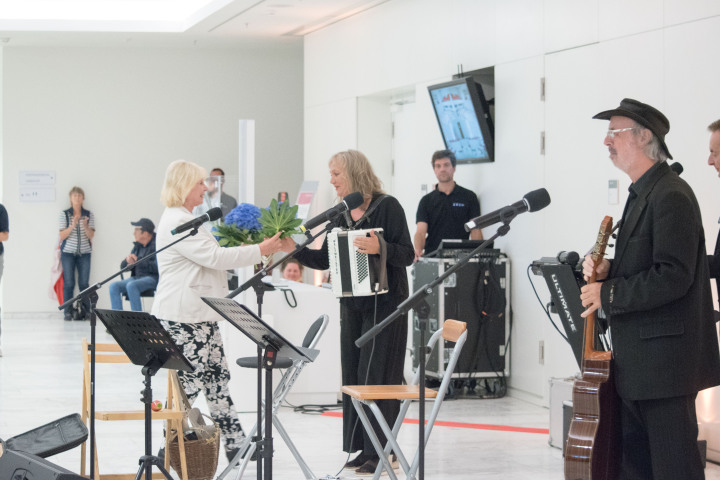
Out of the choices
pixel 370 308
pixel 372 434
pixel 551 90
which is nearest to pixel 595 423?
pixel 372 434

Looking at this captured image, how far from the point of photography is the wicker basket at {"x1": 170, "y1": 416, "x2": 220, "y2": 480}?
509 cm

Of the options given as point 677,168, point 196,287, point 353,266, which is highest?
point 677,168

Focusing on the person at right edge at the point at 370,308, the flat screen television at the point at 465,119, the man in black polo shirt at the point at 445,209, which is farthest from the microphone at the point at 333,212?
the flat screen television at the point at 465,119

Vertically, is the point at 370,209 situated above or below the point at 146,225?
above

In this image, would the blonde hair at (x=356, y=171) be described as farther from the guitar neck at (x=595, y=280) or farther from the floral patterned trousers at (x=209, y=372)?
the guitar neck at (x=595, y=280)

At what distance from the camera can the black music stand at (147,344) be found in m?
3.97

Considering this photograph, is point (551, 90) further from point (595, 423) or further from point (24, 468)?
point (24, 468)

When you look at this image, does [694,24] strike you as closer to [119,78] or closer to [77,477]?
[77,477]

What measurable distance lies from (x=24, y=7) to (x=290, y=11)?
3.90 metres

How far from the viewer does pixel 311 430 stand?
6699mm

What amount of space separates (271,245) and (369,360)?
77 cm

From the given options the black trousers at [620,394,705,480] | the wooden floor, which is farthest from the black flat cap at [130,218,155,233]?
the black trousers at [620,394,705,480]

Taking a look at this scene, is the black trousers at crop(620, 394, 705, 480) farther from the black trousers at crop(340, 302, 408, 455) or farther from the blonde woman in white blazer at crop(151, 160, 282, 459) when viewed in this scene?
the blonde woman in white blazer at crop(151, 160, 282, 459)

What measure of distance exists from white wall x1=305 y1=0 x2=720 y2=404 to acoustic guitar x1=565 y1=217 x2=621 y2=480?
8.24 ft
